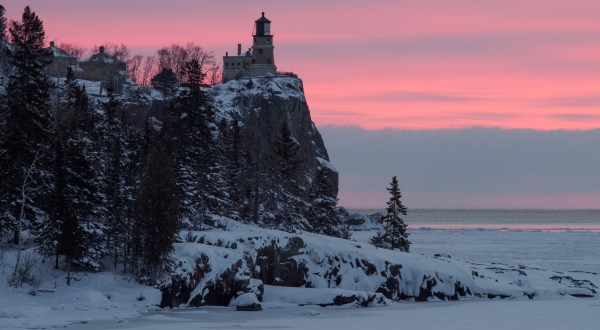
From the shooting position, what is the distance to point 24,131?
49.8m

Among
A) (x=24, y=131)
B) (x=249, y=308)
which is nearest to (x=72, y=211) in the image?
(x=24, y=131)

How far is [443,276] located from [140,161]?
25.8m

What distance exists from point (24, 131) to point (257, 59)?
99751 mm

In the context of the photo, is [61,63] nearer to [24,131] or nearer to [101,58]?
[101,58]

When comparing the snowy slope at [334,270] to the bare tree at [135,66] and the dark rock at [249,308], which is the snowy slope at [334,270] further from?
the bare tree at [135,66]

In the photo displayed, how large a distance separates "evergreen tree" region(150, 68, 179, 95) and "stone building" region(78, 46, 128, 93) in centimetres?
650

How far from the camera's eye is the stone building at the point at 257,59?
144 metres

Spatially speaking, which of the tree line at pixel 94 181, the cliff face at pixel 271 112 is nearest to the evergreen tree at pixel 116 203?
the tree line at pixel 94 181

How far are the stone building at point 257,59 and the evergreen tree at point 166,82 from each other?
1635 centimetres

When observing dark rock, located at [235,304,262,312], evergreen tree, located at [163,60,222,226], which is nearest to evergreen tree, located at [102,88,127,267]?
evergreen tree, located at [163,60,222,226]

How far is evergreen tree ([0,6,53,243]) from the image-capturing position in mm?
48156

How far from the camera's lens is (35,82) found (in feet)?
168

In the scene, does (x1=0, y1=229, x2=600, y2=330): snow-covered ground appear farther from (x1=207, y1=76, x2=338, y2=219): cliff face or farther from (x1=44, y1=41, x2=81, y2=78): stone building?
(x1=44, y1=41, x2=81, y2=78): stone building

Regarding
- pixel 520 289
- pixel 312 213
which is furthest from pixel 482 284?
pixel 312 213
